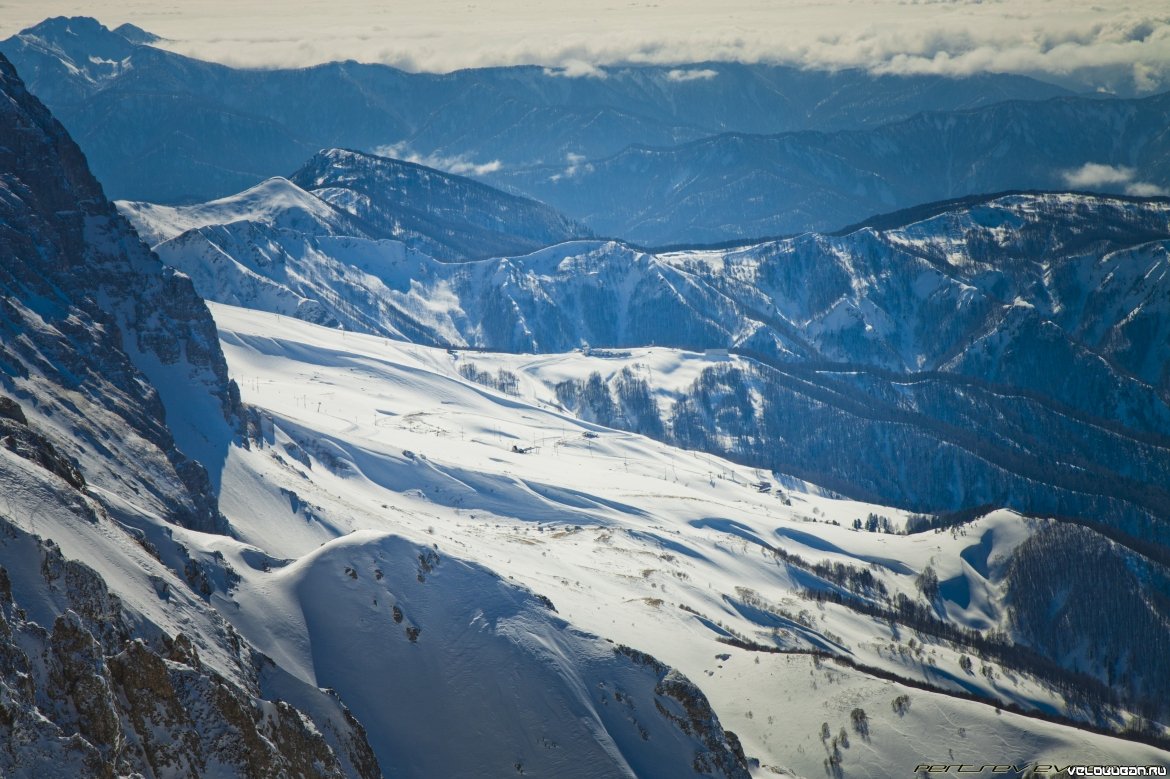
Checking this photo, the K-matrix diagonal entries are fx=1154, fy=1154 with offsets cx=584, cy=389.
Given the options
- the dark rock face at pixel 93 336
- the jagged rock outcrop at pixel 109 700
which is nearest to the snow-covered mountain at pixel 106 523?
the jagged rock outcrop at pixel 109 700

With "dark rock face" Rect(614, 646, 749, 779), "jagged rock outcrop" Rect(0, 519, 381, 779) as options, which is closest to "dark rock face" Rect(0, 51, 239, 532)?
"jagged rock outcrop" Rect(0, 519, 381, 779)

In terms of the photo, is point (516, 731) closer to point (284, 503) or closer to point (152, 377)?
point (284, 503)

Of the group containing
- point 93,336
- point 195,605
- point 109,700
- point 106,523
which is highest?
point 93,336

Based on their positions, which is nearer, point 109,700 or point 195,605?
point 109,700

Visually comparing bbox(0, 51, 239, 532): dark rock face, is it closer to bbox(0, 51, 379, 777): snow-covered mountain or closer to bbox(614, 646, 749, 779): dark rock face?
bbox(0, 51, 379, 777): snow-covered mountain

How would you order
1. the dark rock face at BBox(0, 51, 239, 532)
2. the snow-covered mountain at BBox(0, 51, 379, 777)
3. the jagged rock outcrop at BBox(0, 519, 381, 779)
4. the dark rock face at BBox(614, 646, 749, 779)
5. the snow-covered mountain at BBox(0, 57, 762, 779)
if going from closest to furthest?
1. the jagged rock outcrop at BBox(0, 519, 381, 779)
2. the snow-covered mountain at BBox(0, 51, 379, 777)
3. the snow-covered mountain at BBox(0, 57, 762, 779)
4. the dark rock face at BBox(614, 646, 749, 779)
5. the dark rock face at BBox(0, 51, 239, 532)

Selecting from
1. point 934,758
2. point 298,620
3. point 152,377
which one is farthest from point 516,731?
point 152,377

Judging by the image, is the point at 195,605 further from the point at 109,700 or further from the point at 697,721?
the point at 697,721

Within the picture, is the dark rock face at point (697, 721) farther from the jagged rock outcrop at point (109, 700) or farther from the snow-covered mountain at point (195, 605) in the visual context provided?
the jagged rock outcrop at point (109, 700)

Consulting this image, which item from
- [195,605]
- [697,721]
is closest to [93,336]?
[195,605]
